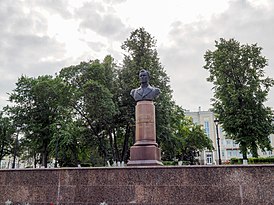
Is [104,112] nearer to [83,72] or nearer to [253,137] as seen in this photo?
[83,72]

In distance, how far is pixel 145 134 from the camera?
1034cm

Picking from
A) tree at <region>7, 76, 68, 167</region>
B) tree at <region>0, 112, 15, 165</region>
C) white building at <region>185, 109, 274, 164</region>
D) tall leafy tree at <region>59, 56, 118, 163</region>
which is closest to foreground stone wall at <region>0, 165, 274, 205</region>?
tall leafy tree at <region>59, 56, 118, 163</region>

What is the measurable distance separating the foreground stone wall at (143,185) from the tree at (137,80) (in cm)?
1431

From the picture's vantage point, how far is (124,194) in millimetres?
7680

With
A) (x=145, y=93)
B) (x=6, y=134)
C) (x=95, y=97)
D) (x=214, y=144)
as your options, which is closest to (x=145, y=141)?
(x=145, y=93)

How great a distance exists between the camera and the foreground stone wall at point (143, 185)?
7.06 meters

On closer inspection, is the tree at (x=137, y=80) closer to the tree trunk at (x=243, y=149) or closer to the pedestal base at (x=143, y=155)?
the tree trunk at (x=243, y=149)

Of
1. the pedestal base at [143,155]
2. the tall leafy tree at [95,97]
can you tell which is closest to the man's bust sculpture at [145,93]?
the pedestal base at [143,155]

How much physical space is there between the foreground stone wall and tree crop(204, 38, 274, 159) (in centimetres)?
1478

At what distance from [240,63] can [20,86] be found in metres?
22.2

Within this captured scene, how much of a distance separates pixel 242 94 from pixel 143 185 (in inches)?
649

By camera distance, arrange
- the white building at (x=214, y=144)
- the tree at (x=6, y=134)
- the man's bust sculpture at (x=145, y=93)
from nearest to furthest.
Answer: the man's bust sculpture at (x=145, y=93), the tree at (x=6, y=134), the white building at (x=214, y=144)

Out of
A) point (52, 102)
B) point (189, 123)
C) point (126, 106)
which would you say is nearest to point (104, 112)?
point (126, 106)

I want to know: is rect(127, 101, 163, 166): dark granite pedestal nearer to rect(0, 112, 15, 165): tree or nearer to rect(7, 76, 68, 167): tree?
rect(7, 76, 68, 167): tree
